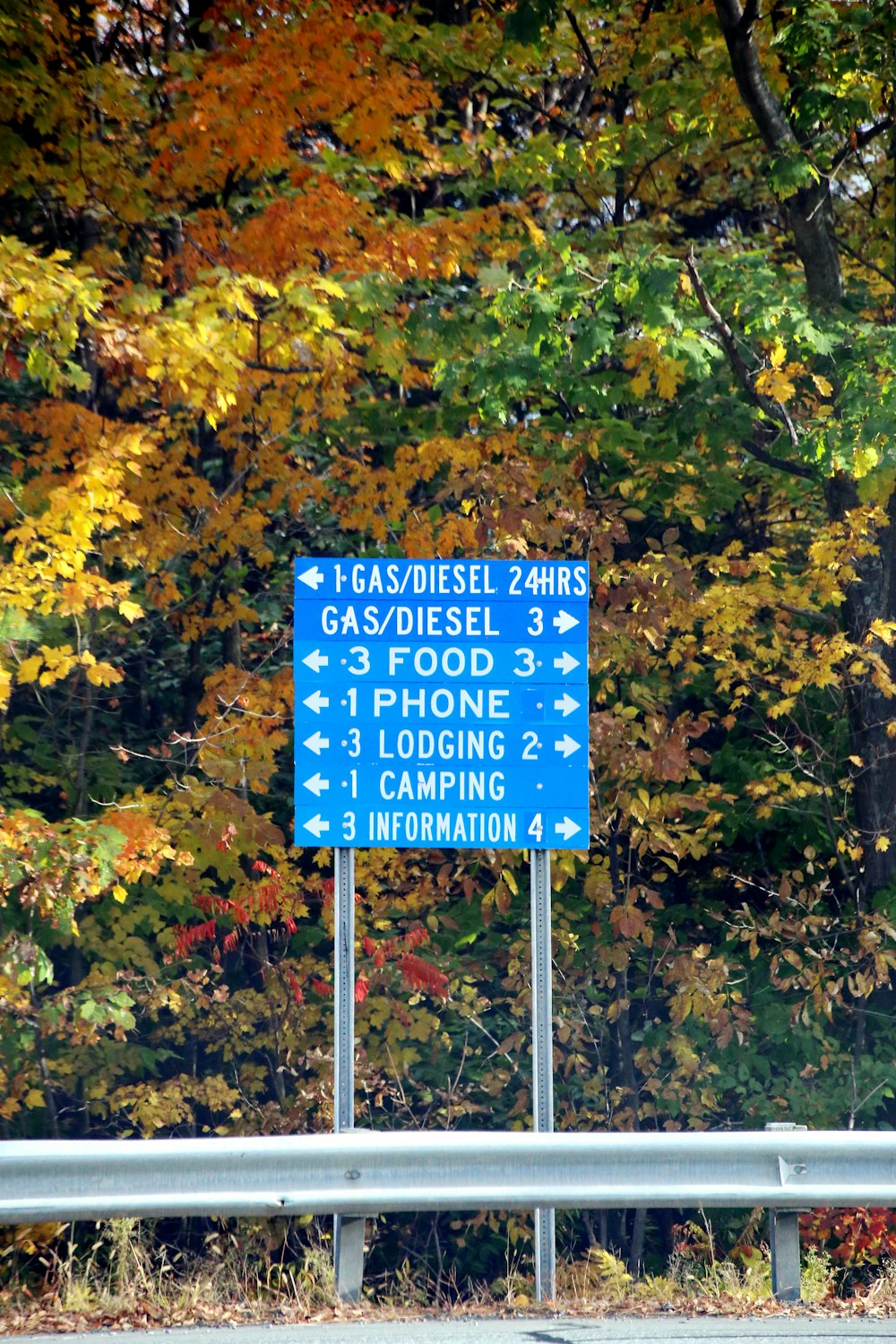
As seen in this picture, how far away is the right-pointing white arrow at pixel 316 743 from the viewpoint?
584 centimetres

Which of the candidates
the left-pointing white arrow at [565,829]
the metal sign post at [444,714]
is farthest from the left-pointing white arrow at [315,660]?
the left-pointing white arrow at [565,829]

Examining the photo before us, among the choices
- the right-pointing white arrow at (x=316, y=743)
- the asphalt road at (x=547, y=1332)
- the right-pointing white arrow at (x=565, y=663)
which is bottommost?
the asphalt road at (x=547, y=1332)

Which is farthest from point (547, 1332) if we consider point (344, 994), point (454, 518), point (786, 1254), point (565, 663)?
point (454, 518)

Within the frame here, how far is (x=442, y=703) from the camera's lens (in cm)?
591

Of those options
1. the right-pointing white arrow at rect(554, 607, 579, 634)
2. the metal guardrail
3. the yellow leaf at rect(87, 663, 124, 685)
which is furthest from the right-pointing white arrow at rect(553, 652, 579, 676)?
the yellow leaf at rect(87, 663, 124, 685)

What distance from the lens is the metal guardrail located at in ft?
15.2

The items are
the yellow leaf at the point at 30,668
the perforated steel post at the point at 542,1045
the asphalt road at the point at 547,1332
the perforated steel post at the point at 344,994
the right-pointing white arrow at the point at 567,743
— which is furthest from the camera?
the yellow leaf at the point at 30,668

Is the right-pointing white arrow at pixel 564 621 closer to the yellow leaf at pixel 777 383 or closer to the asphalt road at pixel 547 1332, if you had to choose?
the asphalt road at pixel 547 1332

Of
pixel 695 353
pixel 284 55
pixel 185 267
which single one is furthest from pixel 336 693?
pixel 284 55

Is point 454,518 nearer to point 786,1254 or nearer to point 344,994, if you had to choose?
point 344,994

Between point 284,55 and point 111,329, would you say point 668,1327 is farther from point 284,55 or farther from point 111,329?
point 284,55

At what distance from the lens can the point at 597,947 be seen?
930 centimetres

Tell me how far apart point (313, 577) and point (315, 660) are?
1.18 feet

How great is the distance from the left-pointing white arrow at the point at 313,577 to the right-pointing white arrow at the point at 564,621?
3.41 feet
